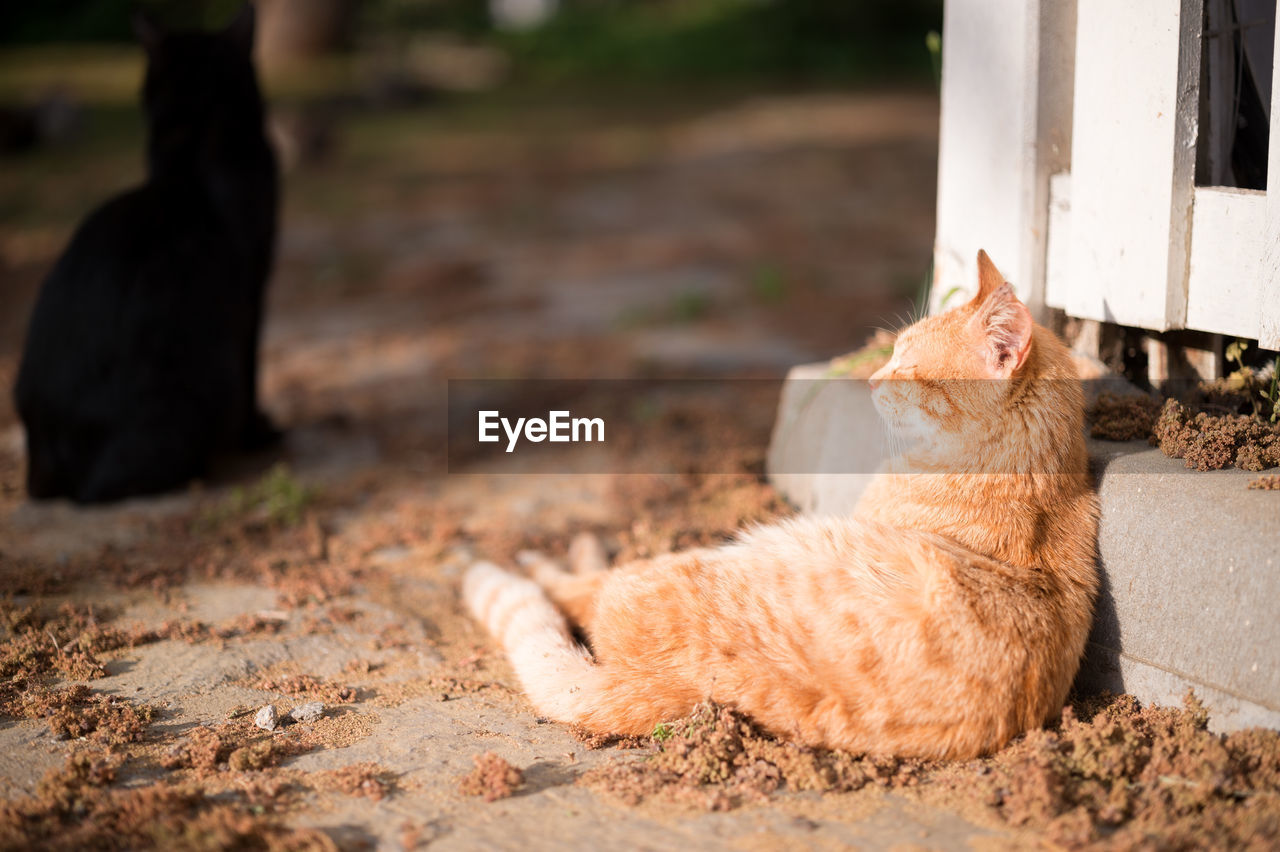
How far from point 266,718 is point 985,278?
82.9 inches

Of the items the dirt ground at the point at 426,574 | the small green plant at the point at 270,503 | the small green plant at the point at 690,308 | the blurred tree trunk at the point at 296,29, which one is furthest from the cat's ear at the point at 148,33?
the blurred tree trunk at the point at 296,29

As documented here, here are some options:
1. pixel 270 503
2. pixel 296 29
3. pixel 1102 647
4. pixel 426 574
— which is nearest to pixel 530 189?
pixel 270 503

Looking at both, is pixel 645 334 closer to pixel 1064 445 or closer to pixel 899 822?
pixel 1064 445

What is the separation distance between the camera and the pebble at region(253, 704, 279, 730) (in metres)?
2.58

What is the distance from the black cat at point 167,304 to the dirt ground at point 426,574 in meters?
0.20

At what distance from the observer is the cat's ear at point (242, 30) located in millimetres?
4699

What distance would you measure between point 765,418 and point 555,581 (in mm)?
1988

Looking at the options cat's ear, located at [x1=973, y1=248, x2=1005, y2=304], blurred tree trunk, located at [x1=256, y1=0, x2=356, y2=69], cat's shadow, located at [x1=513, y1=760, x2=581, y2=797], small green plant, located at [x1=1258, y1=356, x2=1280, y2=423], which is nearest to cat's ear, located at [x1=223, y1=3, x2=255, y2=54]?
cat's ear, located at [x1=973, y1=248, x2=1005, y2=304]

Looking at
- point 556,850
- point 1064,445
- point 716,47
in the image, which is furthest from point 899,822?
point 716,47

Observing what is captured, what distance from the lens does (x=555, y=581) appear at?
10.8 ft

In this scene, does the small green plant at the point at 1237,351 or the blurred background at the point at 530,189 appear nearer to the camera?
the small green plant at the point at 1237,351

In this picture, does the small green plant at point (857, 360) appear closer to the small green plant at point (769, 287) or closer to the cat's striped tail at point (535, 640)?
the cat's striped tail at point (535, 640)

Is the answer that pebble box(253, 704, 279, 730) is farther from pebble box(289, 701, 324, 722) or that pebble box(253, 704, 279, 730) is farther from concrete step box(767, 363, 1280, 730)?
concrete step box(767, 363, 1280, 730)

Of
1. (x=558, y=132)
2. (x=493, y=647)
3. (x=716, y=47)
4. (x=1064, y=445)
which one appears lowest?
(x=493, y=647)
